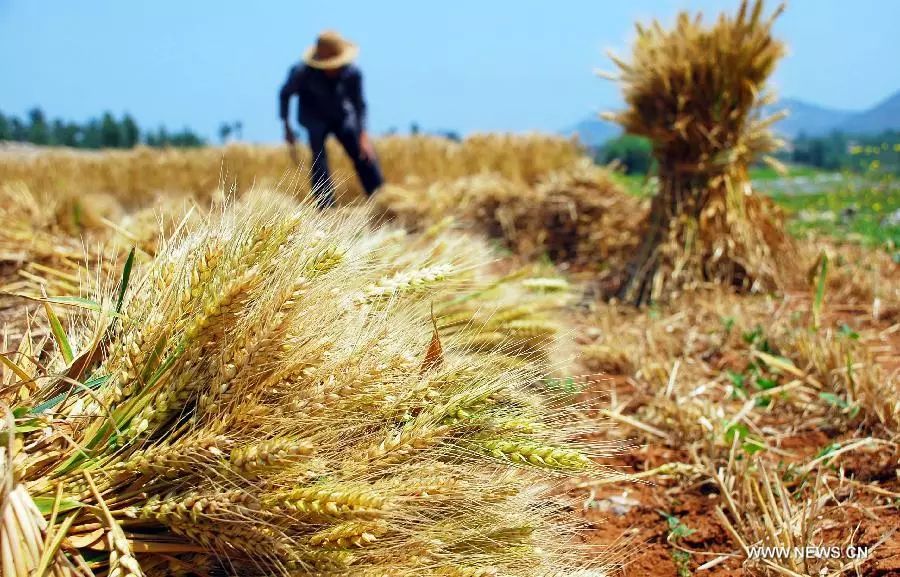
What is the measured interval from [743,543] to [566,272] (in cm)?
428

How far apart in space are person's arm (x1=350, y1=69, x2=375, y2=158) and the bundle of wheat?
156 inches

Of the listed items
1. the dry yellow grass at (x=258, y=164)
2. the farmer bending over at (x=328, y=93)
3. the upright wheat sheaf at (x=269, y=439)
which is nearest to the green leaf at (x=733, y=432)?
the upright wheat sheaf at (x=269, y=439)

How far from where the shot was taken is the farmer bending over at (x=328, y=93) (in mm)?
7395

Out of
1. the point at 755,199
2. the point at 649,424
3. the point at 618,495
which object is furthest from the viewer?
the point at 755,199

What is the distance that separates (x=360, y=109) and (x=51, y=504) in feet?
23.8

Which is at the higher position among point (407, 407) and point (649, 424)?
point (407, 407)

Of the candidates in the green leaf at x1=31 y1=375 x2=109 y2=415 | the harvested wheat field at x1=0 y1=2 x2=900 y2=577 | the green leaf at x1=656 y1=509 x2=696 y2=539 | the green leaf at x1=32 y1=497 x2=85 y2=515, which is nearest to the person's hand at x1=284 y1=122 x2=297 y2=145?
the harvested wheat field at x1=0 y1=2 x2=900 y2=577

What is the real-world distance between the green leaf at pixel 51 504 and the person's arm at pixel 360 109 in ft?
23.3

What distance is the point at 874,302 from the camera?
362 centimetres

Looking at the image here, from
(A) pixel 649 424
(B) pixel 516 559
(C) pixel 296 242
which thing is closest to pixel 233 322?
(C) pixel 296 242

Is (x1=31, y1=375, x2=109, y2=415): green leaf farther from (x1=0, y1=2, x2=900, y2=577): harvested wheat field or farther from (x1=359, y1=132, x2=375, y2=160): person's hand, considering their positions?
(x1=359, y1=132, x2=375, y2=160): person's hand

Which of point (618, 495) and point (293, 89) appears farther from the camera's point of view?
point (293, 89)

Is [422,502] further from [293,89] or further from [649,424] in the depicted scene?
[293,89]

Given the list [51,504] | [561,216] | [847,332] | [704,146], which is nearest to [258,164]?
[561,216]
